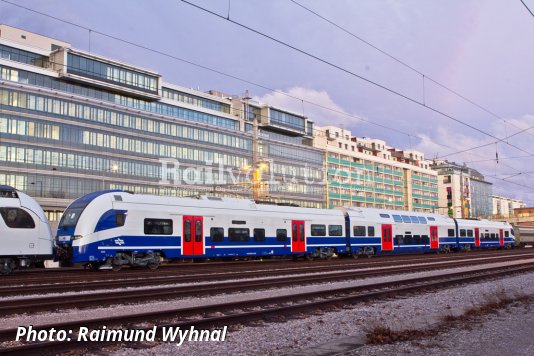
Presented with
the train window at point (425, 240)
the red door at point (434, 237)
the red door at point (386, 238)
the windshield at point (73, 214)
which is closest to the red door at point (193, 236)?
the windshield at point (73, 214)

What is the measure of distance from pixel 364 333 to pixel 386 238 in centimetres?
3383

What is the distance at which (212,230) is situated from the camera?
3052 cm

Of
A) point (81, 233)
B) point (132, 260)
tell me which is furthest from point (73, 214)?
point (132, 260)

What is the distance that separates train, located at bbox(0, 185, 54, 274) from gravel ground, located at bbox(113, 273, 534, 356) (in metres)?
14.6

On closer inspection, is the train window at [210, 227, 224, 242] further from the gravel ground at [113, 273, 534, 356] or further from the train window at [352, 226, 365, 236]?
the gravel ground at [113, 273, 534, 356]

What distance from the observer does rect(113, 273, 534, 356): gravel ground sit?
29.3 ft

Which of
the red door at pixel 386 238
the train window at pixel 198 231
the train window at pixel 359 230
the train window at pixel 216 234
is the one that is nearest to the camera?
the train window at pixel 198 231

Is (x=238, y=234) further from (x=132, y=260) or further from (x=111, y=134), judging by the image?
(x=111, y=134)

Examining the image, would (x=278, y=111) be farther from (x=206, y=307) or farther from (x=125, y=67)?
(x=206, y=307)

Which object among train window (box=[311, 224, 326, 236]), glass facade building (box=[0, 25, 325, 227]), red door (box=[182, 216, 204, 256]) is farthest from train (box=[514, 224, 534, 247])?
red door (box=[182, 216, 204, 256])

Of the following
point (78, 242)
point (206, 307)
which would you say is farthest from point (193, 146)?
point (206, 307)

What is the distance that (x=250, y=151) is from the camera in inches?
3959

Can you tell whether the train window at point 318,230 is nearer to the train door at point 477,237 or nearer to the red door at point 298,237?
the red door at point 298,237

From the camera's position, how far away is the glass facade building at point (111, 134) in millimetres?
70875
